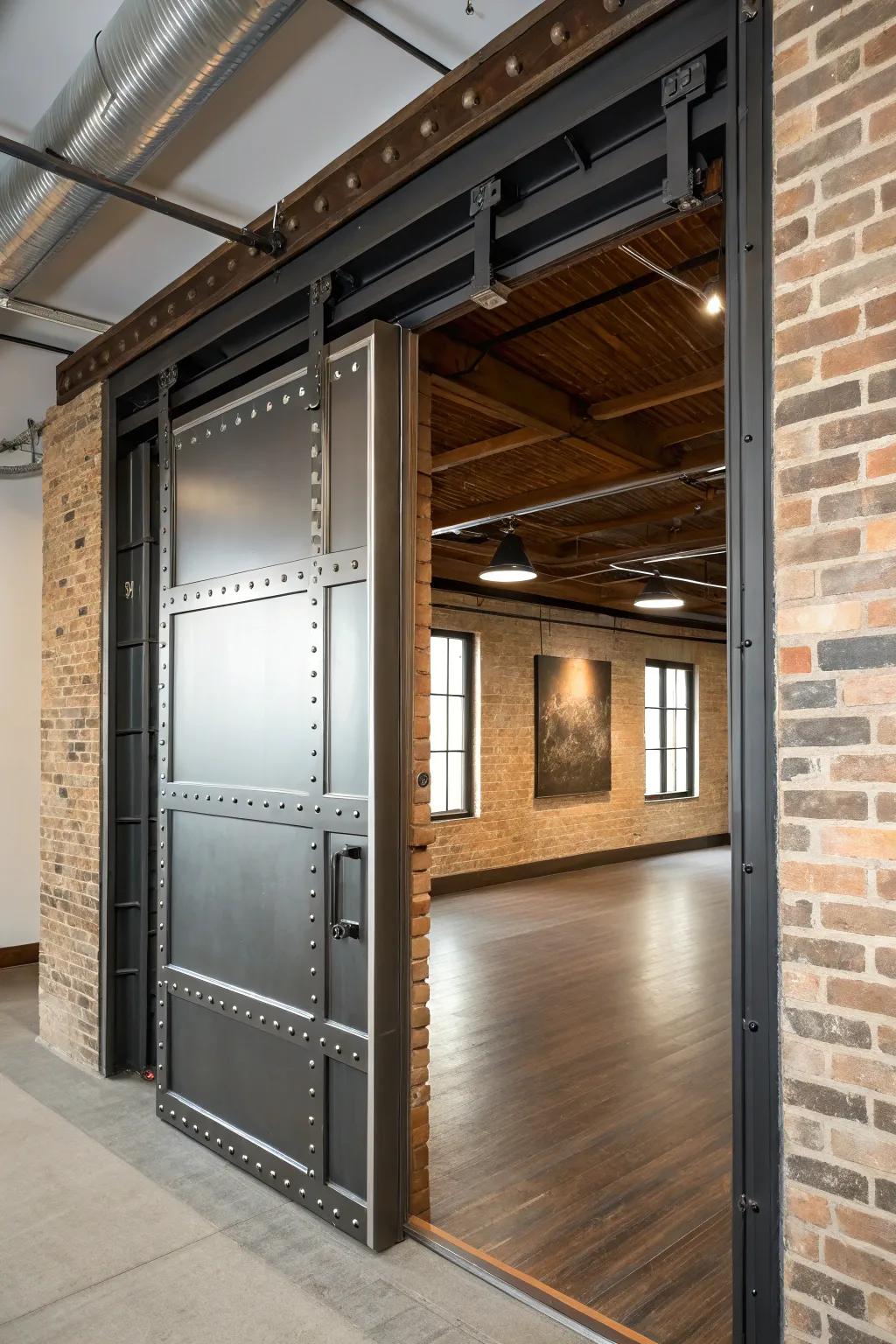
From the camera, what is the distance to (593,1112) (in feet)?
12.3

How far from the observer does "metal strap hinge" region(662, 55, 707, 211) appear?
198 centimetres

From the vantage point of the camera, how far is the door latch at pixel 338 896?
2.74 meters

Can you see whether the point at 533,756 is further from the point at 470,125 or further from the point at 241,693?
the point at 470,125

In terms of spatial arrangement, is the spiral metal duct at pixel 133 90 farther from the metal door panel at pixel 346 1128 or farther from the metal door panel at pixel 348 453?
the metal door panel at pixel 346 1128

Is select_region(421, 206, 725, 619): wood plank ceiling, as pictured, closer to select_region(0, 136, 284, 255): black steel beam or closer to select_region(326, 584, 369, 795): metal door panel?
select_region(0, 136, 284, 255): black steel beam

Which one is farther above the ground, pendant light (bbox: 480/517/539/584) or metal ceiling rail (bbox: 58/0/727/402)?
metal ceiling rail (bbox: 58/0/727/402)

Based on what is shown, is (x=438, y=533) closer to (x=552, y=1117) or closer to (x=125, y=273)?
(x=125, y=273)

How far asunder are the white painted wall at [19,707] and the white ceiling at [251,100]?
102 inches

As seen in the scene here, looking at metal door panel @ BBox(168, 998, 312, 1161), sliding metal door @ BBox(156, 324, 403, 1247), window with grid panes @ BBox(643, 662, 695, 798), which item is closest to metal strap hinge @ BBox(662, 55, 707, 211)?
sliding metal door @ BBox(156, 324, 403, 1247)

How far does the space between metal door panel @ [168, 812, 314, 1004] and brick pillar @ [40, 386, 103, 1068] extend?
0.83 m

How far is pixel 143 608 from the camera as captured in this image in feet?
13.4

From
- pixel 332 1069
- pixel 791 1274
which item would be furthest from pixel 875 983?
pixel 332 1069

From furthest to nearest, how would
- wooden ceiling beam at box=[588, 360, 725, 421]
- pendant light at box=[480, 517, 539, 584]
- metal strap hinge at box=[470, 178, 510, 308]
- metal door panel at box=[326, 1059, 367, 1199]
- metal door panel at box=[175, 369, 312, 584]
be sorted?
pendant light at box=[480, 517, 539, 584]
wooden ceiling beam at box=[588, 360, 725, 421]
metal door panel at box=[175, 369, 312, 584]
metal door panel at box=[326, 1059, 367, 1199]
metal strap hinge at box=[470, 178, 510, 308]

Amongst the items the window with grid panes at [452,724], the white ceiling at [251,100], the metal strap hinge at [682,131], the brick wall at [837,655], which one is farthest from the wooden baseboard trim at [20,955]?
the metal strap hinge at [682,131]
